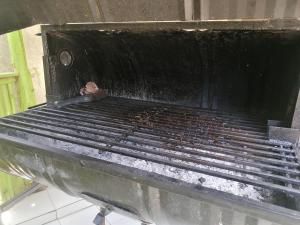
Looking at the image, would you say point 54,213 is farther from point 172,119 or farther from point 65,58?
point 172,119

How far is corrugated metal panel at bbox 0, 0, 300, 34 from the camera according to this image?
0.66 m

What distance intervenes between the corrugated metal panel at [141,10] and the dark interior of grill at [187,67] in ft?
1.48

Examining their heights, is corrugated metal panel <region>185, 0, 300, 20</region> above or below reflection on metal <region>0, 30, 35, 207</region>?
above

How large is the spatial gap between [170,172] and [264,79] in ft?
2.73

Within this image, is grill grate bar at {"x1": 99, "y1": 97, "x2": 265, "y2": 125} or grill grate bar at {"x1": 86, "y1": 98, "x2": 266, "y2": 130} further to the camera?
grill grate bar at {"x1": 99, "y1": 97, "x2": 265, "y2": 125}

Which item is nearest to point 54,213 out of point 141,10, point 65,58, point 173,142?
point 65,58

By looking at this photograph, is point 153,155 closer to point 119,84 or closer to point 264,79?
point 264,79

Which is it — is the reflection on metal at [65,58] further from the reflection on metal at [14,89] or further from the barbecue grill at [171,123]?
the reflection on metal at [14,89]

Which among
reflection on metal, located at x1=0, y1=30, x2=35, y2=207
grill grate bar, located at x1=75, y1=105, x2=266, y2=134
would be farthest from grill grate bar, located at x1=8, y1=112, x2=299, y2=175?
reflection on metal, located at x1=0, y1=30, x2=35, y2=207

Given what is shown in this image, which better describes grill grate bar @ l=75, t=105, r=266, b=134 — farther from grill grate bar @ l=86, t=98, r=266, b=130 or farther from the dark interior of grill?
the dark interior of grill

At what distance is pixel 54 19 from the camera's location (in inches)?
36.4

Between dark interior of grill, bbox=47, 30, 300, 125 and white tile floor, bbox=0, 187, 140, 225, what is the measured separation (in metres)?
1.15

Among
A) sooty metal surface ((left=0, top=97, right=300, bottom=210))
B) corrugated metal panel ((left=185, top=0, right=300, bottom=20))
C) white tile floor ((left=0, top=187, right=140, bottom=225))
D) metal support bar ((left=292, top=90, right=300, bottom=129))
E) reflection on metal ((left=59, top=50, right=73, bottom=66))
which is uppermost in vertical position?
corrugated metal panel ((left=185, top=0, right=300, bottom=20))

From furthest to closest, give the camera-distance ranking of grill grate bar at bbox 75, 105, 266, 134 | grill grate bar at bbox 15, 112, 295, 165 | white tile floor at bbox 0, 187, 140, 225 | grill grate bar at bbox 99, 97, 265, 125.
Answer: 1. white tile floor at bbox 0, 187, 140, 225
2. grill grate bar at bbox 99, 97, 265, 125
3. grill grate bar at bbox 75, 105, 266, 134
4. grill grate bar at bbox 15, 112, 295, 165
